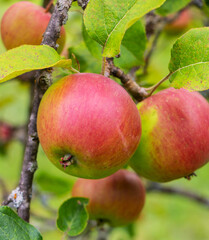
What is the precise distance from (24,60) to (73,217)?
0.47m

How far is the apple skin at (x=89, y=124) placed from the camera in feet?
2.58

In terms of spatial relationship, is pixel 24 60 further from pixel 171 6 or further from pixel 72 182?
pixel 72 182

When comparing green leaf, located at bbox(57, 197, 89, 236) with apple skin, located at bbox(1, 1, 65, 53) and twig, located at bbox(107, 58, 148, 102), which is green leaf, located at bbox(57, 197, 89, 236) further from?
apple skin, located at bbox(1, 1, 65, 53)

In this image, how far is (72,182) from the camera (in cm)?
191

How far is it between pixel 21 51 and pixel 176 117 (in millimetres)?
414

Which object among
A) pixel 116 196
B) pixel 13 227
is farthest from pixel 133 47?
pixel 13 227

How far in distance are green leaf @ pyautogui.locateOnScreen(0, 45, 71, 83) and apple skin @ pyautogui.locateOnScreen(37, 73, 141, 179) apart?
70 millimetres

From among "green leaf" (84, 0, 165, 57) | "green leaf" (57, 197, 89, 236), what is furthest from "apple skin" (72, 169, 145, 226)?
"green leaf" (84, 0, 165, 57)

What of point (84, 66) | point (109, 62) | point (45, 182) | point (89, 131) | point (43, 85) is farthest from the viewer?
point (45, 182)

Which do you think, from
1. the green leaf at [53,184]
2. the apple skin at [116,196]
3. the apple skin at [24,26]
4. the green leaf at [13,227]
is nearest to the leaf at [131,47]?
the apple skin at [24,26]

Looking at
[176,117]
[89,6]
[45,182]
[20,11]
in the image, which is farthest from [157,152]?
[45,182]

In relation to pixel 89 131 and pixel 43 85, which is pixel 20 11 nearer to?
pixel 43 85

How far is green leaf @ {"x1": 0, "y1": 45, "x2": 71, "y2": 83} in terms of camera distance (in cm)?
78

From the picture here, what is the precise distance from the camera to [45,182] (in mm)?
1845
